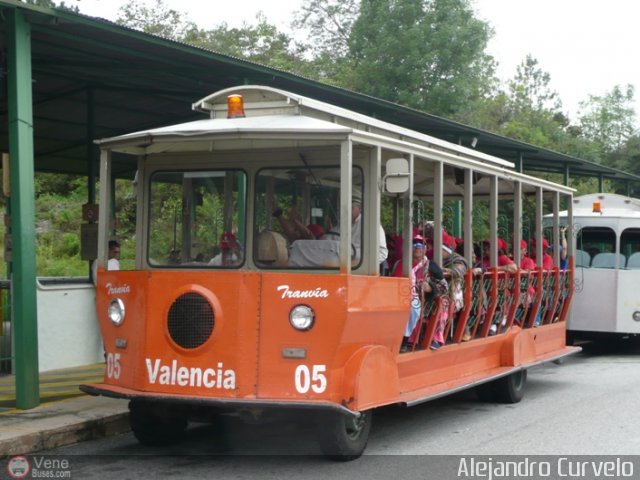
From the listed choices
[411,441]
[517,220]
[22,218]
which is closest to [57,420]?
[22,218]

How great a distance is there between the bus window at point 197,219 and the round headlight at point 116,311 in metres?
0.49

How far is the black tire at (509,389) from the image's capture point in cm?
1024

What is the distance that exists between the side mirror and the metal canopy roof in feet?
11.6

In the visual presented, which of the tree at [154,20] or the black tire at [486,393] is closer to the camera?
the black tire at [486,393]

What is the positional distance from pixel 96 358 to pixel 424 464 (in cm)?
636

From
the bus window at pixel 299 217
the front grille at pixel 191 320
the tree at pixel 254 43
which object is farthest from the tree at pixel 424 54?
the front grille at pixel 191 320

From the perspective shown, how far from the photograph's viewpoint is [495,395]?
10.4m

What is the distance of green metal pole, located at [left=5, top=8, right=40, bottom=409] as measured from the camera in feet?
27.9

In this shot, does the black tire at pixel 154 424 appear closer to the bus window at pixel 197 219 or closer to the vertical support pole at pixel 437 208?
the bus window at pixel 197 219

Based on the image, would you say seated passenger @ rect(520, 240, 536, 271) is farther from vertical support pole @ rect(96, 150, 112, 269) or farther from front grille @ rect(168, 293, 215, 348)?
vertical support pole @ rect(96, 150, 112, 269)

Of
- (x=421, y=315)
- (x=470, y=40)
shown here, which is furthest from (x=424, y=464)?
(x=470, y=40)

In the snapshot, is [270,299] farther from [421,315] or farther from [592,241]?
[592,241]

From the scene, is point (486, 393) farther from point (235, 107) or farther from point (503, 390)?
point (235, 107)

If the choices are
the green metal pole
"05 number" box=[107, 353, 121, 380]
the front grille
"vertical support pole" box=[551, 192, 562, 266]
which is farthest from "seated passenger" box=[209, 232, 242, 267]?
"vertical support pole" box=[551, 192, 562, 266]
